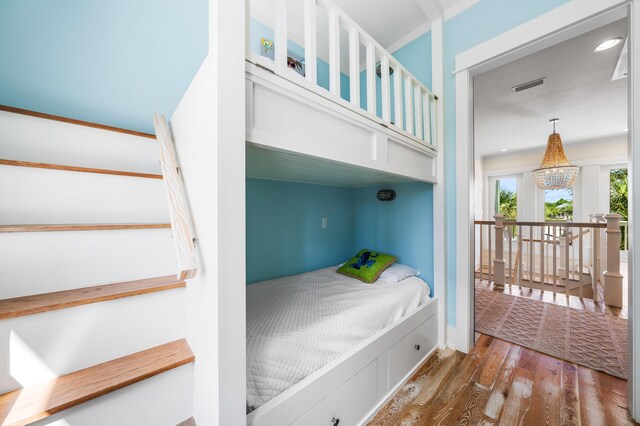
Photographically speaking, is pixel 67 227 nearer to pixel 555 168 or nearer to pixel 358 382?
pixel 358 382

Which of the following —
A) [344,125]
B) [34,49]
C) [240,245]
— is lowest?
[240,245]

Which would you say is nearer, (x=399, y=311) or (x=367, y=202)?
(x=399, y=311)

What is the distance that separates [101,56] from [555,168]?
201 inches

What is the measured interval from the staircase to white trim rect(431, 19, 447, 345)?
1905mm

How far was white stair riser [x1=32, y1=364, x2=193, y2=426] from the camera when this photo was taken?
27.0 inches

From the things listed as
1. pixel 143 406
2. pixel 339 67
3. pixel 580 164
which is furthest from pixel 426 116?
pixel 580 164

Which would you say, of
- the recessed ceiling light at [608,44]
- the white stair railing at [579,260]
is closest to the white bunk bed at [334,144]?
the recessed ceiling light at [608,44]

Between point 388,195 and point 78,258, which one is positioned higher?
point 388,195

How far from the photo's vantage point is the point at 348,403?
3.95ft

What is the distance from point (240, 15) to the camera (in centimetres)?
79

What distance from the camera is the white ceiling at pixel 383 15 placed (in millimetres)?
2006

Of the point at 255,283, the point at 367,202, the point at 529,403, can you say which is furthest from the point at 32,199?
the point at 529,403

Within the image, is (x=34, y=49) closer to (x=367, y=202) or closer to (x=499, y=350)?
(x=367, y=202)

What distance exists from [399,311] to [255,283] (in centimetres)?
115
